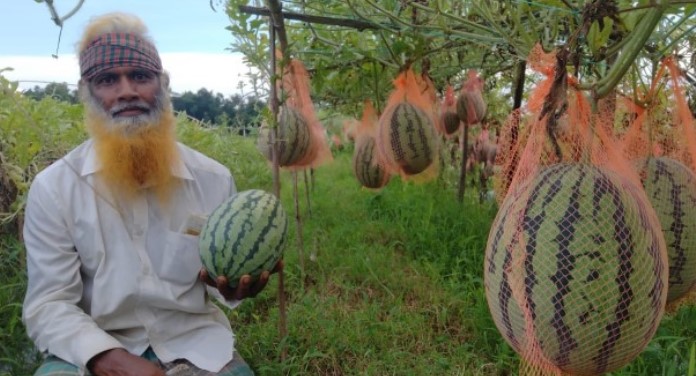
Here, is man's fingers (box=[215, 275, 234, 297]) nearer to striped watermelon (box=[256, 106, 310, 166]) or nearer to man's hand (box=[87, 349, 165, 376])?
man's hand (box=[87, 349, 165, 376])

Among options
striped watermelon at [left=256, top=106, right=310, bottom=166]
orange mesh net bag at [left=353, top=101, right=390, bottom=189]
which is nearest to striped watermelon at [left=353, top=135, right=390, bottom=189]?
orange mesh net bag at [left=353, top=101, right=390, bottom=189]

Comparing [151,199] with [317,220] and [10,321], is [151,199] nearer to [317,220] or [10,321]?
[10,321]

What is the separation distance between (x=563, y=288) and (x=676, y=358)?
4.90ft

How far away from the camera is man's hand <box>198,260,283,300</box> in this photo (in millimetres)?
2237

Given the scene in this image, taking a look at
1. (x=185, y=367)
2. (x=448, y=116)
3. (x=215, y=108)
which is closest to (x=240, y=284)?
(x=185, y=367)

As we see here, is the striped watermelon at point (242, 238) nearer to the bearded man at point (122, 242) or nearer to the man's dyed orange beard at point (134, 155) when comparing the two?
the bearded man at point (122, 242)

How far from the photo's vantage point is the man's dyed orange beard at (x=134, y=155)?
7.97 ft

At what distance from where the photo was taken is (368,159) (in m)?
4.55

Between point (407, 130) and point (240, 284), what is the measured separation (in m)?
1.70

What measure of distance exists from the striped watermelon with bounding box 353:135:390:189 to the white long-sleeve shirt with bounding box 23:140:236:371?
2.18 metres


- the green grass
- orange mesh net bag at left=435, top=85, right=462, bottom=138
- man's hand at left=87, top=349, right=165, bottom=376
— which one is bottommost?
the green grass

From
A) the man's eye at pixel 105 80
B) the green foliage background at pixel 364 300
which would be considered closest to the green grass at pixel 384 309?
the green foliage background at pixel 364 300

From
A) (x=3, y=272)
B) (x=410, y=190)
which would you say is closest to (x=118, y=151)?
(x=3, y=272)

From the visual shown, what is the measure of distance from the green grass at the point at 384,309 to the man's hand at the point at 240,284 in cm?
74
